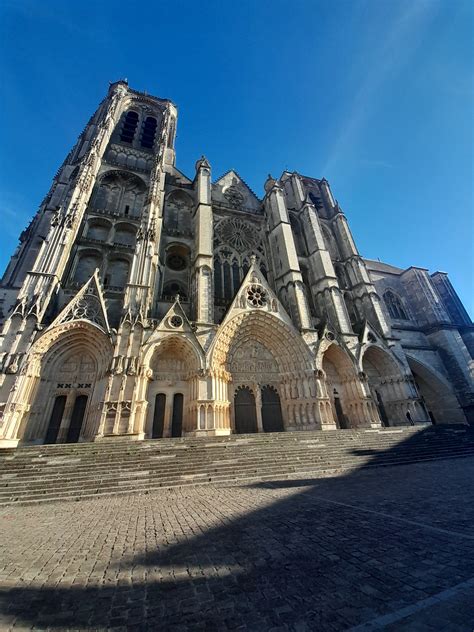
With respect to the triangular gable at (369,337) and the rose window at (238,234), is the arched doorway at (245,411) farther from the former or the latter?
the rose window at (238,234)

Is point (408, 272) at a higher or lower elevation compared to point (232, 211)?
lower

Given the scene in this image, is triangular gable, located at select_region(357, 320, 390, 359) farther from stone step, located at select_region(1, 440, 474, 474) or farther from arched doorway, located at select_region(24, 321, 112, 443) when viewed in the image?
arched doorway, located at select_region(24, 321, 112, 443)

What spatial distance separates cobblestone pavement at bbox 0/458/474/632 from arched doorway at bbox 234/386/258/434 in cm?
938

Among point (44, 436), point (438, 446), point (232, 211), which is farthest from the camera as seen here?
point (232, 211)

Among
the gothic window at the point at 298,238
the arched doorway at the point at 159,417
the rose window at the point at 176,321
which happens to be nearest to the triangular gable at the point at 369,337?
the gothic window at the point at 298,238

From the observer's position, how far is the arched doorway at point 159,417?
12359 millimetres

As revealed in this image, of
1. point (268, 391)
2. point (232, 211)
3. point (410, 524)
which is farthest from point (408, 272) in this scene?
point (410, 524)

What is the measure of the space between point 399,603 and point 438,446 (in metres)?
11.6

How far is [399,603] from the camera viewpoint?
174 cm

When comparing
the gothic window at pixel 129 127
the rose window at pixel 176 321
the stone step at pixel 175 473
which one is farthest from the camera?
the gothic window at pixel 129 127

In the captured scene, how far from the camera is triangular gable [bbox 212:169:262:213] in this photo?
23391 millimetres

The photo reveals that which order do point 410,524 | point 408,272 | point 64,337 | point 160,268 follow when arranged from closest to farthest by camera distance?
point 410,524 → point 64,337 → point 160,268 → point 408,272

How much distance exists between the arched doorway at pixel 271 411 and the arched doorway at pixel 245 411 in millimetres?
611

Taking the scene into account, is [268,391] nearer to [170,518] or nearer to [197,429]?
[197,429]
